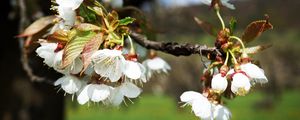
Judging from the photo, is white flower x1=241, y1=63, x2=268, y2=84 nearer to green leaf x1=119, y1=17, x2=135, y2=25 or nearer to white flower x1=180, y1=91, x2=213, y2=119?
white flower x1=180, y1=91, x2=213, y2=119

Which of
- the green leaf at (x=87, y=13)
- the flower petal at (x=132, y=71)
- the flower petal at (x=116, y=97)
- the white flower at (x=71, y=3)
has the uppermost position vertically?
the white flower at (x=71, y=3)

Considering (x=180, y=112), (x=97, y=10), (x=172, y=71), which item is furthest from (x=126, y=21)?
(x=180, y=112)

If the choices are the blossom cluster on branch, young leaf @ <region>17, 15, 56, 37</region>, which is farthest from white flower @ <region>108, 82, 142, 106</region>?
young leaf @ <region>17, 15, 56, 37</region>

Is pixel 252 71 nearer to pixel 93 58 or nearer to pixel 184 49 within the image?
pixel 184 49

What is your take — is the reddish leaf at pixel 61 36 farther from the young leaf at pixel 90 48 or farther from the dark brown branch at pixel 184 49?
the dark brown branch at pixel 184 49

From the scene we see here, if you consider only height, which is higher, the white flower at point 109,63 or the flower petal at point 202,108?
the white flower at point 109,63

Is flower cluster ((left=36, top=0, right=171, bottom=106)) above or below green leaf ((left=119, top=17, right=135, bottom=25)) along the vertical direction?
below

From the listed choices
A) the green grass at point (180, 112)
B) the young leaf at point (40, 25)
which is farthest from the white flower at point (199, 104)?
the green grass at point (180, 112)
